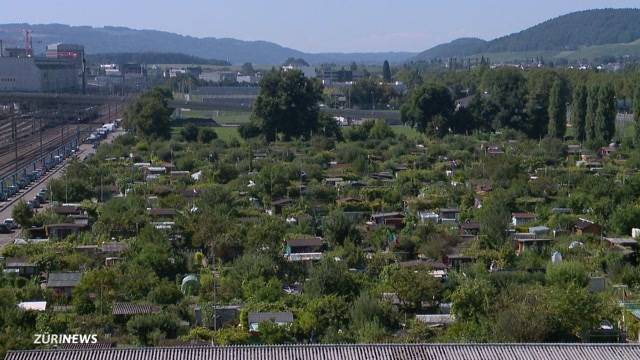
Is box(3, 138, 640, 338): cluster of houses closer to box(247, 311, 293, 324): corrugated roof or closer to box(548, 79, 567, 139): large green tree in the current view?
box(247, 311, 293, 324): corrugated roof

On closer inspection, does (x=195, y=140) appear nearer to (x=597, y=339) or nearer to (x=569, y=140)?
(x=569, y=140)

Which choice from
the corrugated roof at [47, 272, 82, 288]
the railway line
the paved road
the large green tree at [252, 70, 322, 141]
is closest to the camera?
the corrugated roof at [47, 272, 82, 288]

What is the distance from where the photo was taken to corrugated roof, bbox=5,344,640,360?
6.51 meters

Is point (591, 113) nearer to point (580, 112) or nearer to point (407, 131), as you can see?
point (580, 112)

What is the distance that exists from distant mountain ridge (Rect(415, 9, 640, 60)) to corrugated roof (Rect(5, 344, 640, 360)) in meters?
108

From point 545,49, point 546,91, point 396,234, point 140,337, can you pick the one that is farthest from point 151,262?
point 545,49

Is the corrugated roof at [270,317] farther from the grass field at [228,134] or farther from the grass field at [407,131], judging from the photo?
the grass field at [407,131]

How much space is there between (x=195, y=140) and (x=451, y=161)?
7841 mm

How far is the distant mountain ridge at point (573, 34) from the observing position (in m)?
118

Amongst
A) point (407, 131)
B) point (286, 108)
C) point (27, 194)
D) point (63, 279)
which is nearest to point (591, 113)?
point (407, 131)

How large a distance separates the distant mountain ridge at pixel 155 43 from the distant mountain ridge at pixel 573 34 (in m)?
41.0

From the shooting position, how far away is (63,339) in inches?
325

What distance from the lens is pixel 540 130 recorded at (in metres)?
27.5

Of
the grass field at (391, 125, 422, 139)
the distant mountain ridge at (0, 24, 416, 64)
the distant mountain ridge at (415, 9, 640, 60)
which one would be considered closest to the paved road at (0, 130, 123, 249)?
the grass field at (391, 125, 422, 139)
